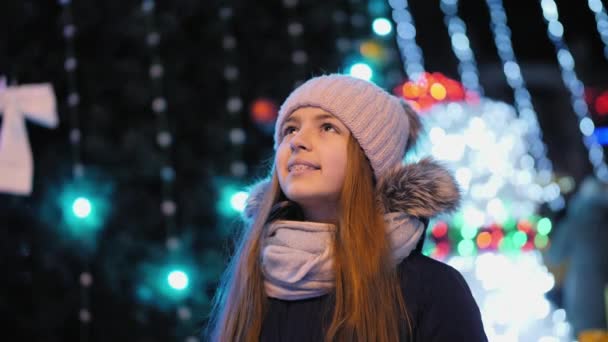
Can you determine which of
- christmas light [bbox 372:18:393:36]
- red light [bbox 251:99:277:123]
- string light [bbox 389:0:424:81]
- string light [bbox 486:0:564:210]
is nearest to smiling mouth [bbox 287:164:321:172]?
red light [bbox 251:99:277:123]

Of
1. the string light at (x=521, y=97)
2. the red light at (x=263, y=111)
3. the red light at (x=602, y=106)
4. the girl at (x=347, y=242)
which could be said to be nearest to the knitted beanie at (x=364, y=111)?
the girl at (x=347, y=242)

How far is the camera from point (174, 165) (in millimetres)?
3346

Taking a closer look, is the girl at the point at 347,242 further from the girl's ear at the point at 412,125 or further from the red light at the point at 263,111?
the red light at the point at 263,111

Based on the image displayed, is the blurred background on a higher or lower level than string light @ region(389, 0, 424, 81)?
lower

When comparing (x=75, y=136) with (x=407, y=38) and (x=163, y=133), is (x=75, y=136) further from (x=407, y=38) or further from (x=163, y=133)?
(x=407, y=38)

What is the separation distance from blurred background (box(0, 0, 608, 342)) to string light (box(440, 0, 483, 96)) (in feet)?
1.98

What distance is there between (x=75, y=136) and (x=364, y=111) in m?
1.78

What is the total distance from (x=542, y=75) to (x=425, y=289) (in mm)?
8957

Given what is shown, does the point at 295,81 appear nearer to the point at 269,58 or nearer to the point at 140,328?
the point at 269,58

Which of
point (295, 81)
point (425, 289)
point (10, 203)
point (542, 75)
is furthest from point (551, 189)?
point (425, 289)

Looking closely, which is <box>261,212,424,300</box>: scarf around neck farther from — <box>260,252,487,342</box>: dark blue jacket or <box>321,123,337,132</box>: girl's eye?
<box>321,123,337,132</box>: girl's eye

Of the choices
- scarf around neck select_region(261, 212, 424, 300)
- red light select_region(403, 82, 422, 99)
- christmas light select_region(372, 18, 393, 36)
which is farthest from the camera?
red light select_region(403, 82, 422, 99)

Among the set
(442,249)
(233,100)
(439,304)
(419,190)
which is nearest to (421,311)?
(439,304)

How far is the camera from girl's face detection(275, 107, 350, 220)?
5.05ft
